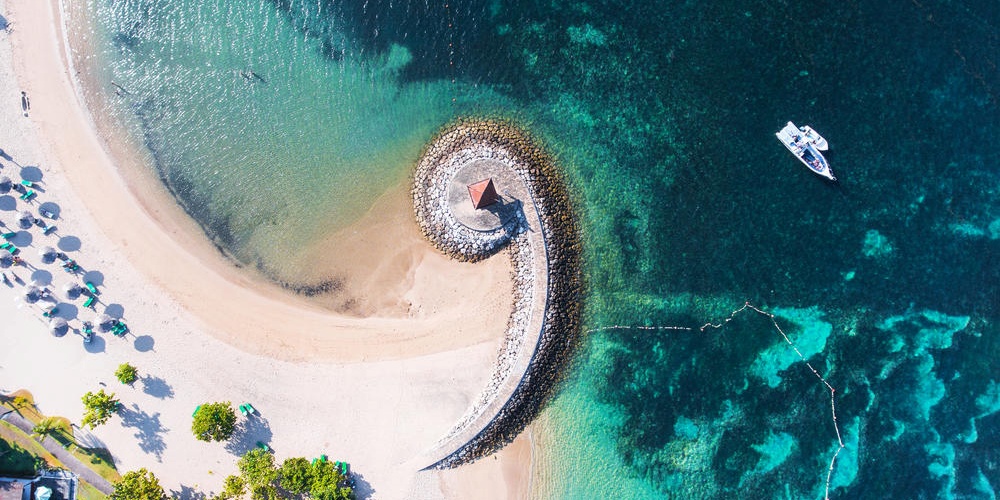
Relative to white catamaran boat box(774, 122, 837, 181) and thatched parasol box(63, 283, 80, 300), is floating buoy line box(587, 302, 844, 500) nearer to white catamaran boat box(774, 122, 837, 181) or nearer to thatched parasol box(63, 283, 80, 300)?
white catamaran boat box(774, 122, 837, 181)

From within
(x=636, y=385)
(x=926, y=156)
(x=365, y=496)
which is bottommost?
(x=365, y=496)

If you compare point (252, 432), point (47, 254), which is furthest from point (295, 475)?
point (47, 254)

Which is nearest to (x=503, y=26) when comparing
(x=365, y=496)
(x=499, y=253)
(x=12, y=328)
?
(x=499, y=253)

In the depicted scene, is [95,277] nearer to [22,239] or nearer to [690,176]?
[22,239]

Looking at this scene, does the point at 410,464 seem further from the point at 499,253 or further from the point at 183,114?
the point at 183,114

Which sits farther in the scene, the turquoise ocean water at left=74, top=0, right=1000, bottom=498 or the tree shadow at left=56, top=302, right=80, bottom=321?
the turquoise ocean water at left=74, top=0, right=1000, bottom=498

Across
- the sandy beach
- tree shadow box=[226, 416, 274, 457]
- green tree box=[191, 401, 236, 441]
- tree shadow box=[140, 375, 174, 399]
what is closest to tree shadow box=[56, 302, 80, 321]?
the sandy beach
